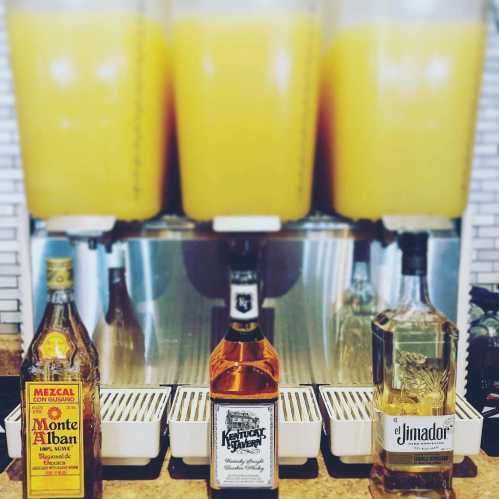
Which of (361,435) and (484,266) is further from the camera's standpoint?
(484,266)

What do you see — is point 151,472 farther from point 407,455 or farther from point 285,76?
point 285,76

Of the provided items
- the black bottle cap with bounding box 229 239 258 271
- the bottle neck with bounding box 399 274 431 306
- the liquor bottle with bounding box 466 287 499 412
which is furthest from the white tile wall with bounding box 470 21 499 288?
the black bottle cap with bounding box 229 239 258 271

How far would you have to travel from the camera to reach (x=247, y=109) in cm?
77

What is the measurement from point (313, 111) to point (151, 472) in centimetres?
64

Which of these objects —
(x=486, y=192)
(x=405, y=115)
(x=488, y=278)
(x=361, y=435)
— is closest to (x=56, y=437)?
(x=361, y=435)

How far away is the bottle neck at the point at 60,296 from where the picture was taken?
0.85 meters

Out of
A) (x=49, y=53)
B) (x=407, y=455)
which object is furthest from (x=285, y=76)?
(x=407, y=455)

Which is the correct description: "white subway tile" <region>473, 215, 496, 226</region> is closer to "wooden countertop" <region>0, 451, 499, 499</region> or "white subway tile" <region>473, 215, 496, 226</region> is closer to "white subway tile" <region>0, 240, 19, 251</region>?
"wooden countertop" <region>0, 451, 499, 499</region>

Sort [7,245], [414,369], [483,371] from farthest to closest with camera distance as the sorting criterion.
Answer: [7,245] < [483,371] < [414,369]

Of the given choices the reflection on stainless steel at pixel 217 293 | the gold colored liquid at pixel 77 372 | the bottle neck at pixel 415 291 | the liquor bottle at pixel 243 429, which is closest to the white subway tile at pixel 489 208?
the reflection on stainless steel at pixel 217 293

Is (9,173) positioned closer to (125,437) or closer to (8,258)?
(8,258)

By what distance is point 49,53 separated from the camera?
759mm

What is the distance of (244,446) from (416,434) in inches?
10.3

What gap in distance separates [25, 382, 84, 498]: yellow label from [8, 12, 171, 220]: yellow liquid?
0.27 meters
